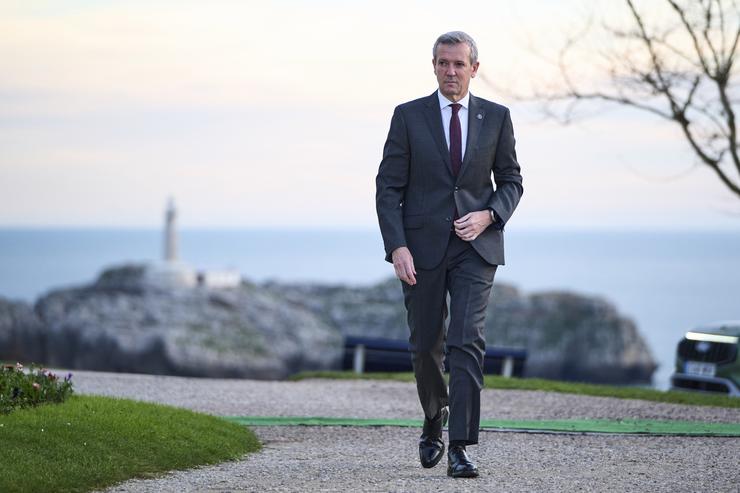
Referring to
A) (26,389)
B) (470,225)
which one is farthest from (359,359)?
(470,225)

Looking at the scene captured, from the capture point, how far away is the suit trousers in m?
7.59

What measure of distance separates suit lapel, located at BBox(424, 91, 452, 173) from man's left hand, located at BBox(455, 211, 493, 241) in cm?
32

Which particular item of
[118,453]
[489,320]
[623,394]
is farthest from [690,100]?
[489,320]

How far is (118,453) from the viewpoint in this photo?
8414mm

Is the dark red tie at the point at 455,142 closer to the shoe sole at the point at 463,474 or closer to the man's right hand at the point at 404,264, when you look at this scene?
the man's right hand at the point at 404,264

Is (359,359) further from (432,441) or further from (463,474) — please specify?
(463,474)

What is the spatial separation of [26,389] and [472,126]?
3929mm

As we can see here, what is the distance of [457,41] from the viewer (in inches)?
299

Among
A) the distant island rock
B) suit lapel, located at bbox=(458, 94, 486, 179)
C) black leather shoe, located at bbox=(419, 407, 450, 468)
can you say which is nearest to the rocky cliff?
the distant island rock

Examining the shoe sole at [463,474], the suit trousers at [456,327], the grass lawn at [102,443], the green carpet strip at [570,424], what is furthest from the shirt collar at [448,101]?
the green carpet strip at [570,424]

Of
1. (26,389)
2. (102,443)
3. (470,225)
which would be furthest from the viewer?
(26,389)

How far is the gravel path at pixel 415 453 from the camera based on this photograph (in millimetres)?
7836

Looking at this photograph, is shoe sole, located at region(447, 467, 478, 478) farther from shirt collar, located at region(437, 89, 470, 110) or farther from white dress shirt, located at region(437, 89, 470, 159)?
shirt collar, located at region(437, 89, 470, 110)

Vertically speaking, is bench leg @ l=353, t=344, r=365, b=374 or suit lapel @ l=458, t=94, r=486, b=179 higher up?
suit lapel @ l=458, t=94, r=486, b=179
